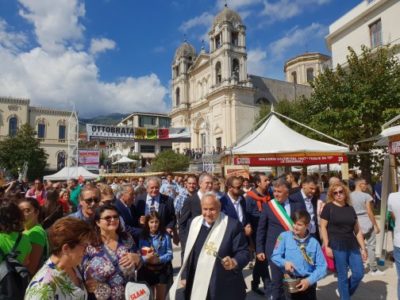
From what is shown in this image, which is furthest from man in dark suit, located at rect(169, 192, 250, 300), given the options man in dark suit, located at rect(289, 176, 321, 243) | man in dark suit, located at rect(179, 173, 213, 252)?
man in dark suit, located at rect(289, 176, 321, 243)

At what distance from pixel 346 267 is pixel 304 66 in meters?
61.6

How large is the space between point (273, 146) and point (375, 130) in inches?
283

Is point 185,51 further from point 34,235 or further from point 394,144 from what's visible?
point 34,235

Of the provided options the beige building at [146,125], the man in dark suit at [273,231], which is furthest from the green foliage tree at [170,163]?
the man in dark suit at [273,231]

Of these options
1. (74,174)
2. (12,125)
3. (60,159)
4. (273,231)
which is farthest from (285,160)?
(60,159)

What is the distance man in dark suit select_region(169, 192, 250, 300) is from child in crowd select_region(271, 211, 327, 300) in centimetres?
72

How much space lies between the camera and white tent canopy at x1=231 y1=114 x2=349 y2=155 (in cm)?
976

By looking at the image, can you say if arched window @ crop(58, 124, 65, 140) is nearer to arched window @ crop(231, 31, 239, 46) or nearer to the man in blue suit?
arched window @ crop(231, 31, 239, 46)

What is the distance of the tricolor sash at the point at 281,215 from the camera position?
14.4 feet

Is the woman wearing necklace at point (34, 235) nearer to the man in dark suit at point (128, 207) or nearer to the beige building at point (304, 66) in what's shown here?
the man in dark suit at point (128, 207)

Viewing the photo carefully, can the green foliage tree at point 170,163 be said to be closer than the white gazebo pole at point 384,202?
No

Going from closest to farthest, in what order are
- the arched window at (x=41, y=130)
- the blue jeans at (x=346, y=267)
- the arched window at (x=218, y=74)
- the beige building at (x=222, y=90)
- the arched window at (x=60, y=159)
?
the blue jeans at (x=346, y=267), the beige building at (x=222, y=90), the arched window at (x=218, y=74), the arched window at (x=41, y=130), the arched window at (x=60, y=159)

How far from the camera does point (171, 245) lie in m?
4.12

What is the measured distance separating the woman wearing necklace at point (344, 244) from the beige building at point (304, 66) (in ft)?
192
